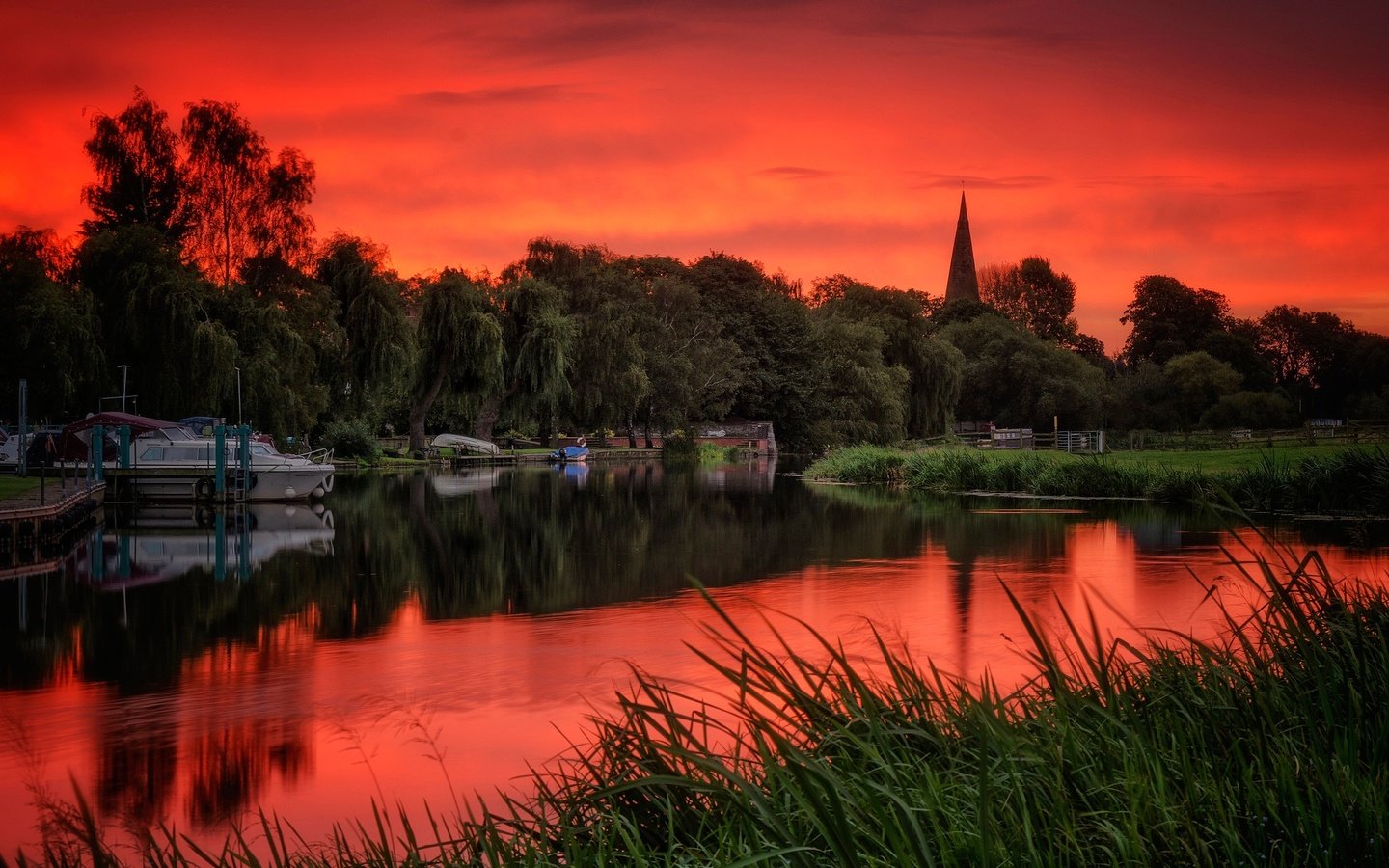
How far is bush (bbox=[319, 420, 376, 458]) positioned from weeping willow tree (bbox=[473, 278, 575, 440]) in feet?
23.1

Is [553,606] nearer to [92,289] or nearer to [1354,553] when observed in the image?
[1354,553]

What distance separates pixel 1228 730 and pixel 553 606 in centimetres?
1289

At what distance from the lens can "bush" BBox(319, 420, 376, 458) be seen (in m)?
60.9

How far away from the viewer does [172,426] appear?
3809 cm

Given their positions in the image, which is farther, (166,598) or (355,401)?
(355,401)

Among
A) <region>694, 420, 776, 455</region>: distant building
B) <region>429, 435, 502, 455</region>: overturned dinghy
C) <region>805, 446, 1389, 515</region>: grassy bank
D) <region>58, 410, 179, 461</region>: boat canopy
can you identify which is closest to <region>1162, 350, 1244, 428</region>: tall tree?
<region>694, 420, 776, 455</region>: distant building

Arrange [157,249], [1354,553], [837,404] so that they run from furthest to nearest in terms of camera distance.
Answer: [837,404]
[157,249]
[1354,553]

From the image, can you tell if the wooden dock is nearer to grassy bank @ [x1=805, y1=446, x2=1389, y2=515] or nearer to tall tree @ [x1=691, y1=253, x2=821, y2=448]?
grassy bank @ [x1=805, y1=446, x2=1389, y2=515]

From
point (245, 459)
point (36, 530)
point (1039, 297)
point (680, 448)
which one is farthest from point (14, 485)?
point (1039, 297)

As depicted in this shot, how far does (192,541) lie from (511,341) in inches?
1574

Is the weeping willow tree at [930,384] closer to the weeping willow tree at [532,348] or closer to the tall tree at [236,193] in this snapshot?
the weeping willow tree at [532,348]

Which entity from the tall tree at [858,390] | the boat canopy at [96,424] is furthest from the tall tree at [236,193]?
the tall tree at [858,390]

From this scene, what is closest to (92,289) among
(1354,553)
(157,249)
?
(157,249)

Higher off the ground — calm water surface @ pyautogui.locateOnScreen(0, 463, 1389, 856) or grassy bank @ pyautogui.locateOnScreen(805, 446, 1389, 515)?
grassy bank @ pyautogui.locateOnScreen(805, 446, 1389, 515)
